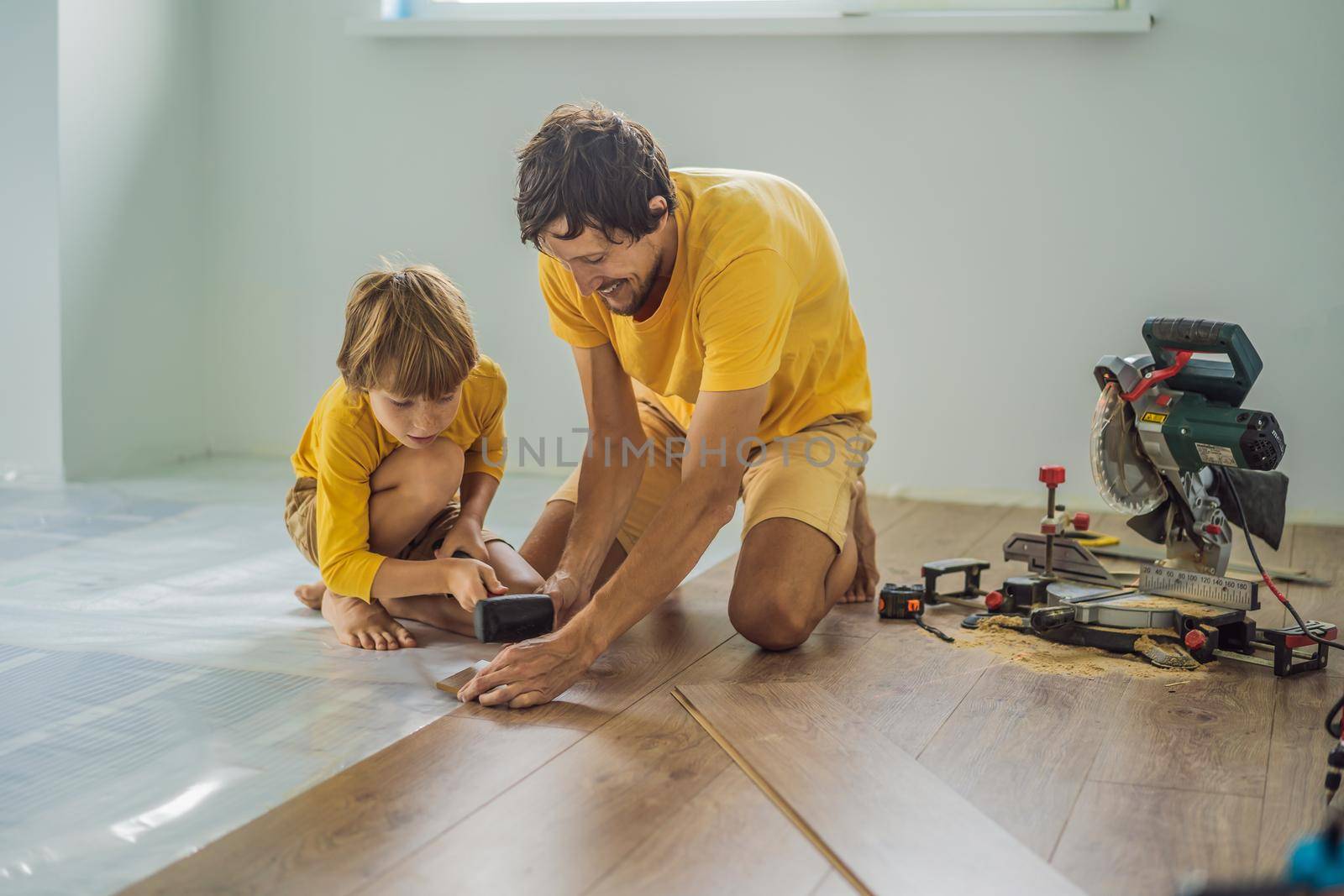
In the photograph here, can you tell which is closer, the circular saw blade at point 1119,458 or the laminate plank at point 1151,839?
the laminate plank at point 1151,839

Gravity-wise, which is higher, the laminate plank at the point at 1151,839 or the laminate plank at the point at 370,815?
the laminate plank at the point at 1151,839

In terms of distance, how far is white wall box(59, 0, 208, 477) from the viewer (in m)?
3.58

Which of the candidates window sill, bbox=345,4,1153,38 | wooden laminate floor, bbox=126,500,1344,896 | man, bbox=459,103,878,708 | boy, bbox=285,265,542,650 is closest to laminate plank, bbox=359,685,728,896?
wooden laminate floor, bbox=126,500,1344,896

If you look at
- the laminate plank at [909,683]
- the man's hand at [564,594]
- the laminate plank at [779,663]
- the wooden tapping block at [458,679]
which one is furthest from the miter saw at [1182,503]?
the wooden tapping block at [458,679]

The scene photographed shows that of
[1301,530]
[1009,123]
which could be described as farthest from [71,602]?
[1301,530]

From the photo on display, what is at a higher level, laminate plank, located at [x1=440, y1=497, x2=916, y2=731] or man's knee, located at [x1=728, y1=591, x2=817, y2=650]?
man's knee, located at [x1=728, y1=591, x2=817, y2=650]

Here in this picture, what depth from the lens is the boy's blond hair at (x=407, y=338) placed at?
6.44 feet

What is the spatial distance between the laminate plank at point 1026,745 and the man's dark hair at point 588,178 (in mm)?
874

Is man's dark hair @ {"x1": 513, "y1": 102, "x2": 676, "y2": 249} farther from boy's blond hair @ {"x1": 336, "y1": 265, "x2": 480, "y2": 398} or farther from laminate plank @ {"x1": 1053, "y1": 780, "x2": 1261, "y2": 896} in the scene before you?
laminate plank @ {"x1": 1053, "y1": 780, "x2": 1261, "y2": 896}

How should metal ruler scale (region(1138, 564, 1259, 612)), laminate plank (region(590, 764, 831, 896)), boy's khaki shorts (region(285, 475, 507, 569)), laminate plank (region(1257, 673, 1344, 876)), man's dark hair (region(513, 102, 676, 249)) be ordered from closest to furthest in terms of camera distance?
1. laminate plank (region(590, 764, 831, 896))
2. laminate plank (region(1257, 673, 1344, 876))
3. man's dark hair (region(513, 102, 676, 249))
4. metal ruler scale (region(1138, 564, 1259, 612))
5. boy's khaki shorts (region(285, 475, 507, 569))

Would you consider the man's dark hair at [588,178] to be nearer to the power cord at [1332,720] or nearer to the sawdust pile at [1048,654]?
the sawdust pile at [1048,654]

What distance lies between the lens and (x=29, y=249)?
11.7ft

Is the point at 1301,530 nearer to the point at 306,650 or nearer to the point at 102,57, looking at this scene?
the point at 306,650

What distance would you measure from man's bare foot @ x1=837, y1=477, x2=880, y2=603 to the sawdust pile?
238 mm
